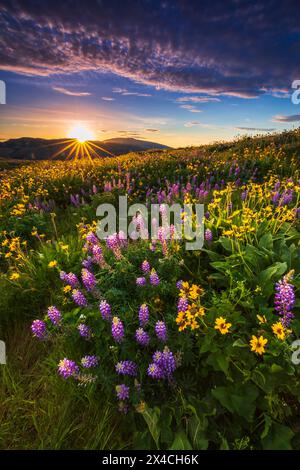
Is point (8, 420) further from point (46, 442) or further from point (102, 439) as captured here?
point (102, 439)

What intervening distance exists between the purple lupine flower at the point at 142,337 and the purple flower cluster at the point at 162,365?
0.65ft

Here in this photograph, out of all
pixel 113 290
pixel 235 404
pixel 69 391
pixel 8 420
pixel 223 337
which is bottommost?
pixel 8 420

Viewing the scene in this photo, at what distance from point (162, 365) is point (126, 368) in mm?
305

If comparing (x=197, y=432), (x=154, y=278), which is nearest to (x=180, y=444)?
(x=197, y=432)

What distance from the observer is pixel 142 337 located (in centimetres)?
271

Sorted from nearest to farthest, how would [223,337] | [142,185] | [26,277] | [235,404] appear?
[235,404], [223,337], [26,277], [142,185]

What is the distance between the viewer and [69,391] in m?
2.78

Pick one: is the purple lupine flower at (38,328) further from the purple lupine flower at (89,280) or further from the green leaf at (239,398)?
the green leaf at (239,398)

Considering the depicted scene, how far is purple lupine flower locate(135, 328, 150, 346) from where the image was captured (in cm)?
270

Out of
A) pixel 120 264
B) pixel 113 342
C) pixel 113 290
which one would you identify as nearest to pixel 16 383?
pixel 113 342

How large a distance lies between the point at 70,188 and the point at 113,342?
6911 millimetres

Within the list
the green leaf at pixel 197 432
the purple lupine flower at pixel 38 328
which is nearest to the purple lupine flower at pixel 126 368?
the green leaf at pixel 197 432

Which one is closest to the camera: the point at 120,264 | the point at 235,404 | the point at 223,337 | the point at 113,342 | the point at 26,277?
the point at 235,404

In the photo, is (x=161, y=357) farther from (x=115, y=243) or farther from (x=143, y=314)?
(x=115, y=243)
